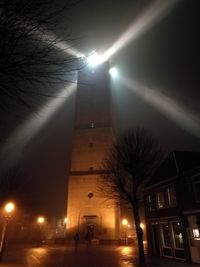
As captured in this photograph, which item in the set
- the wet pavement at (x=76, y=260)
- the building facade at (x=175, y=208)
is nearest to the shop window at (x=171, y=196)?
the building facade at (x=175, y=208)

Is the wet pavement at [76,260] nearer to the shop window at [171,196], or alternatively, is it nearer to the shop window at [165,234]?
the shop window at [165,234]

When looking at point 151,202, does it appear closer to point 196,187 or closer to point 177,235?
point 177,235

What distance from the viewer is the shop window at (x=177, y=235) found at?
1864 cm

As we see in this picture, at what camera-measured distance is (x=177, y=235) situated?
19.2 metres

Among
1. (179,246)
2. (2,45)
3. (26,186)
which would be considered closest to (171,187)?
(179,246)

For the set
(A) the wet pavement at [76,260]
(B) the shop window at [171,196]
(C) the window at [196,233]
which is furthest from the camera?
(B) the shop window at [171,196]

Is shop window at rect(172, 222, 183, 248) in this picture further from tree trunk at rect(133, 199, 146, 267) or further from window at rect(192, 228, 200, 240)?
tree trunk at rect(133, 199, 146, 267)

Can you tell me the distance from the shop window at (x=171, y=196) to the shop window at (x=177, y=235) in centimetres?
163

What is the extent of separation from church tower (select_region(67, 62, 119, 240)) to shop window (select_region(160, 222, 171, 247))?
16147mm

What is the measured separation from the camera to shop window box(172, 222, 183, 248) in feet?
61.1

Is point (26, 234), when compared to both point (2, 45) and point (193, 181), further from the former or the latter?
point (2, 45)

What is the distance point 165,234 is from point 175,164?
250 inches

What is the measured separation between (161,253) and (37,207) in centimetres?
3977

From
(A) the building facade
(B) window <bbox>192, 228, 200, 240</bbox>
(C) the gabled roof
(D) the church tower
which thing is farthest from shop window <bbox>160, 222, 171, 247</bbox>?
(D) the church tower
